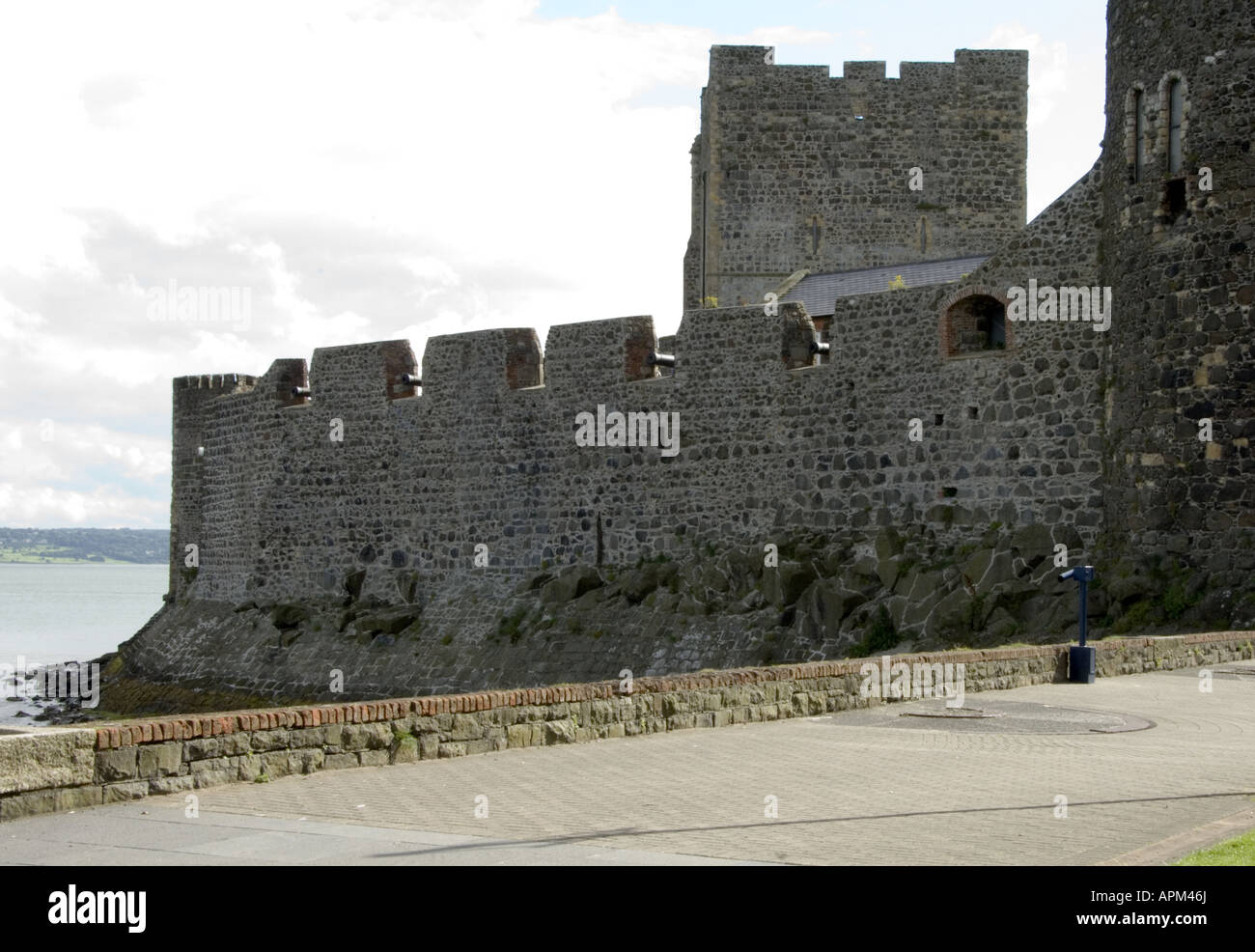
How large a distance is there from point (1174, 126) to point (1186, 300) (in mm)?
2075

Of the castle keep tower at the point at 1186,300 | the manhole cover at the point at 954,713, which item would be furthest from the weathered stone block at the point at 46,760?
the castle keep tower at the point at 1186,300

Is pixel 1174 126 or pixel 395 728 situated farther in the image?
pixel 1174 126

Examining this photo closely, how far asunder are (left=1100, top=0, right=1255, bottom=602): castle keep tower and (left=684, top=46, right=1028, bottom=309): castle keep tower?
16.2m

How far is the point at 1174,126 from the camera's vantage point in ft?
64.7

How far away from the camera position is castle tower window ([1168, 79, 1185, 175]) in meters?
19.6

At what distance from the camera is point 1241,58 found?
62.4ft

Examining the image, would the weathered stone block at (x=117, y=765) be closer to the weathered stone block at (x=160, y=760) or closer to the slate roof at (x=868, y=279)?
the weathered stone block at (x=160, y=760)

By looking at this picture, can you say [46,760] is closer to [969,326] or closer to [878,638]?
[878,638]

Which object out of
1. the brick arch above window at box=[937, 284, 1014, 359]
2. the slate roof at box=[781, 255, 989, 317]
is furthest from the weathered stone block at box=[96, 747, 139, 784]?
the slate roof at box=[781, 255, 989, 317]

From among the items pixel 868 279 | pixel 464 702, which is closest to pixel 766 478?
pixel 868 279

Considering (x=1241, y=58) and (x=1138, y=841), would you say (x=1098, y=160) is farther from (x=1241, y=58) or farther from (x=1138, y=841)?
(x=1138, y=841)

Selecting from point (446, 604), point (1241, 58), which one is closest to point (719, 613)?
point (446, 604)

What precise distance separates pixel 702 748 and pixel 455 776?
2065mm
